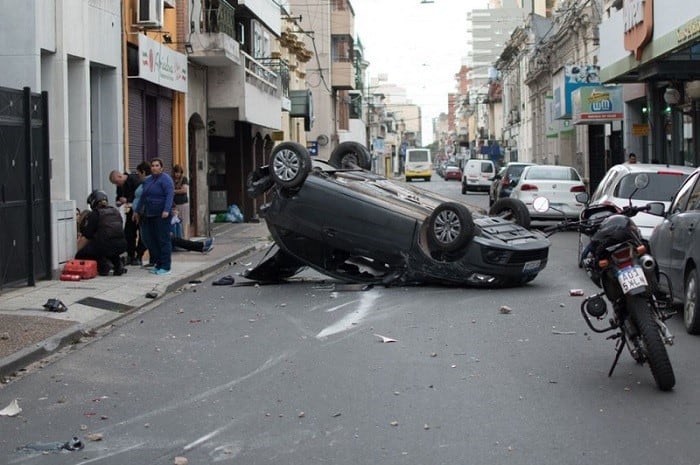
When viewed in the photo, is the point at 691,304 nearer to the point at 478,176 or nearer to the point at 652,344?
the point at 652,344

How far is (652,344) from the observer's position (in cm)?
770

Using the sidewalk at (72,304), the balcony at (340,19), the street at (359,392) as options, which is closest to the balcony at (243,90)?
the sidewalk at (72,304)

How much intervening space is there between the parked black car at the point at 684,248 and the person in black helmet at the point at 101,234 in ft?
25.8

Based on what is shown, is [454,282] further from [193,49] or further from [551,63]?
[551,63]

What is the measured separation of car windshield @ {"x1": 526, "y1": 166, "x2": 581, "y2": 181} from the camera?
28.1m

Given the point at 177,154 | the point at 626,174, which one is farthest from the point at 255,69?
the point at 626,174

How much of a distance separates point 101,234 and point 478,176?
42.6m

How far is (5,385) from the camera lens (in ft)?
29.2

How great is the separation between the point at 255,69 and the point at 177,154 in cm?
660

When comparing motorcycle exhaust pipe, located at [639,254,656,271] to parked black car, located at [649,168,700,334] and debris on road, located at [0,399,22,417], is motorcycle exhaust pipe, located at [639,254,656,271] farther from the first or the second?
debris on road, located at [0,399,22,417]

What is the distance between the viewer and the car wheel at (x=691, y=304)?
10312 millimetres

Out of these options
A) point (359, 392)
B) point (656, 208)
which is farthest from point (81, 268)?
point (359, 392)

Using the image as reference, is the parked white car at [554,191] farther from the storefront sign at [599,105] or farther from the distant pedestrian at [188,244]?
the storefront sign at [599,105]

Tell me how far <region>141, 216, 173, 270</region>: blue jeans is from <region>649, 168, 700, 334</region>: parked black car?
7656mm
